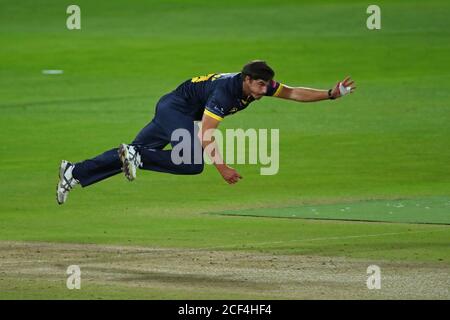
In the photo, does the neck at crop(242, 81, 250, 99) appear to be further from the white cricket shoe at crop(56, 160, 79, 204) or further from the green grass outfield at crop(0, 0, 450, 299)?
the white cricket shoe at crop(56, 160, 79, 204)

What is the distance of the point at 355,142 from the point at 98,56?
14.7 m

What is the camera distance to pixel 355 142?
28156 mm

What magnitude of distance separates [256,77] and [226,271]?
221 cm

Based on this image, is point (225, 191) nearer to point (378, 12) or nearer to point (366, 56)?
point (366, 56)

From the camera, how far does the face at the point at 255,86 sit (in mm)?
16336

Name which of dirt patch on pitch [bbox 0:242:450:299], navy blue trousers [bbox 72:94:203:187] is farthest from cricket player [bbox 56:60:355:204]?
dirt patch on pitch [bbox 0:242:450:299]

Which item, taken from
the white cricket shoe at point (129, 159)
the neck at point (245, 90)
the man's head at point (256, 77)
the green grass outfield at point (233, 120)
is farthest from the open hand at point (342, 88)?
the white cricket shoe at point (129, 159)

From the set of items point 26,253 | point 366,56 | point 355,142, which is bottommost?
point 26,253

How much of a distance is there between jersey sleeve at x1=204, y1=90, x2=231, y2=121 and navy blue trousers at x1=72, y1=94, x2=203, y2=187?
731 millimetres

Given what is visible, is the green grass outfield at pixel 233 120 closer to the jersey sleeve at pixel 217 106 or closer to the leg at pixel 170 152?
the leg at pixel 170 152

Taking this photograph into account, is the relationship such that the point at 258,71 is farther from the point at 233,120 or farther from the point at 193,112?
the point at 233,120

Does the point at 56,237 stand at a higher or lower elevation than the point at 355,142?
lower

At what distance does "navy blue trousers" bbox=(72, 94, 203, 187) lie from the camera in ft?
56.1
